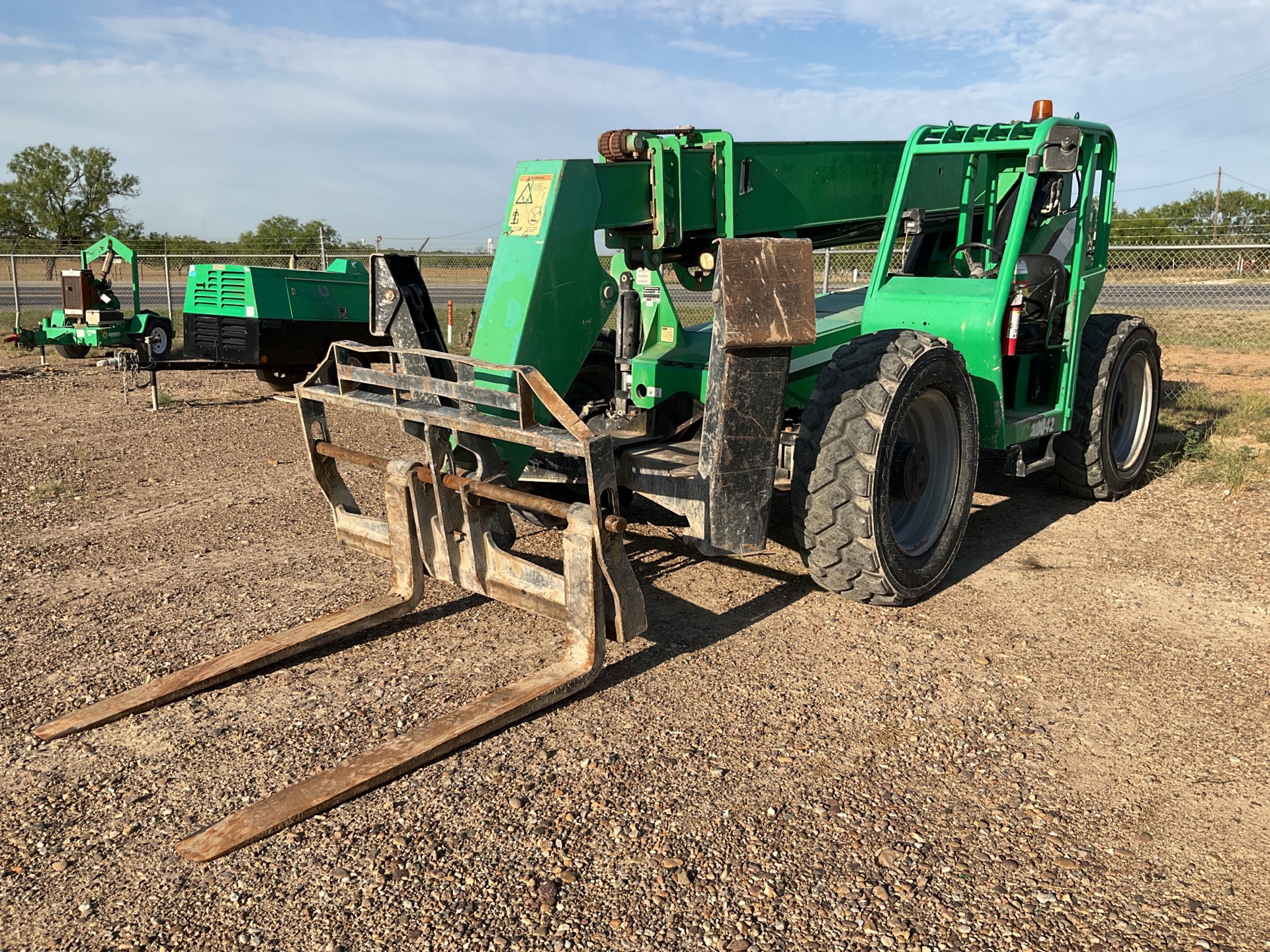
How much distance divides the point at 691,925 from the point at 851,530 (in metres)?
2.32

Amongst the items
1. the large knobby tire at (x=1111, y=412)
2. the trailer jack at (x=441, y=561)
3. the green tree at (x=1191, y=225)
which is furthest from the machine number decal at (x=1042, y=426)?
the green tree at (x=1191, y=225)

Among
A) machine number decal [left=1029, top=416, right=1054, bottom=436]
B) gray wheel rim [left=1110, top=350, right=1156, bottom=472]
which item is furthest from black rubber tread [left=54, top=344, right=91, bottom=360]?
gray wheel rim [left=1110, top=350, right=1156, bottom=472]

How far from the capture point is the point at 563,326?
4602 mm

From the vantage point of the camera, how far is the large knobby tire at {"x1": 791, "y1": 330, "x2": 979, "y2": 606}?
15.1ft

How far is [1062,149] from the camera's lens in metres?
5.51

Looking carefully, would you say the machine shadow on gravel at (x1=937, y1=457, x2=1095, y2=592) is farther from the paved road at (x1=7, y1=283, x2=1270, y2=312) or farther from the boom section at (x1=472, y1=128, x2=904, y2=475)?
the paved road at (x1=7, y1=283, x2=1270, y2=312)

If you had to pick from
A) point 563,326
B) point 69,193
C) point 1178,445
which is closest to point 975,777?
point 563,326

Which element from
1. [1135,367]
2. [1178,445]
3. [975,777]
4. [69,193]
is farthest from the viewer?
[69,193]

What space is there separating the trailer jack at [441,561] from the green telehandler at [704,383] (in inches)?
0.5

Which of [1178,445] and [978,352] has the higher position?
[978,352]

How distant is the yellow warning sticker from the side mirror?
9.50 feet

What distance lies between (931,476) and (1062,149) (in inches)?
78.6

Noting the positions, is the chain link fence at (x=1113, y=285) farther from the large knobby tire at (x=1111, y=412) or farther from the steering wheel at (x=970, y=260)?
the large knobby tire at (x=1111, y=412)

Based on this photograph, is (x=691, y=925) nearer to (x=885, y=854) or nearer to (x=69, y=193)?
(x=885, y=854)
